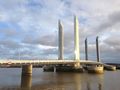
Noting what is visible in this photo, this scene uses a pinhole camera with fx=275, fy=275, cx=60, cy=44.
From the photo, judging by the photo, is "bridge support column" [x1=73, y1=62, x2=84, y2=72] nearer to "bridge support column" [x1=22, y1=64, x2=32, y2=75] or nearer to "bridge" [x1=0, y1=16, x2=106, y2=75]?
"bridge" [x1=0, y1=16, x2=106, y2=75]

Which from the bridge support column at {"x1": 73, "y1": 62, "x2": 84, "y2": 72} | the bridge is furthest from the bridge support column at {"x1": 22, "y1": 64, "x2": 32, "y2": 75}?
the bridge support column at {"x1": 73, "y1": 62, "x2": 84, "y2": 72}

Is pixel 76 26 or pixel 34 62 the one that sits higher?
pixel 76 26

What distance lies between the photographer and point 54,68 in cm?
17850

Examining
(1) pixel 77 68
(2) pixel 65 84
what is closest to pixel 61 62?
(1) pixel 77 68

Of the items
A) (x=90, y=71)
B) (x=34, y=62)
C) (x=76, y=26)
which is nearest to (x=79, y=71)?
(x=90, y=71)

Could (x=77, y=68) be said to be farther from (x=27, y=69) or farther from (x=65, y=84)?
(x=65, y=84)

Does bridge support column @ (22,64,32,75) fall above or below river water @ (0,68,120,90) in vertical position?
above

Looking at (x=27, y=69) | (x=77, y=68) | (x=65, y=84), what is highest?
(x=77, y=68)

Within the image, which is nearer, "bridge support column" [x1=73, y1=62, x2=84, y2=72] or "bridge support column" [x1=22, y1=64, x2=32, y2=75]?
"bridge support column" [x1=22, y1=64, x2=32, y2=75]

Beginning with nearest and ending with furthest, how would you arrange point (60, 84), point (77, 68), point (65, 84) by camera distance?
point (60, 84), point (65, 84), point (77, 68)

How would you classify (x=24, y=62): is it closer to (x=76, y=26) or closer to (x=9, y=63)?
(x=9, y=63)

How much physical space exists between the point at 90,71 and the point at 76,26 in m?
33.2

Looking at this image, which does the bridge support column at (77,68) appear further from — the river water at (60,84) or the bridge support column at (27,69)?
the river water at (60,84)

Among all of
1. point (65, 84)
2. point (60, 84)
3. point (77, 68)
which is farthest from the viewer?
point (77, 68)
